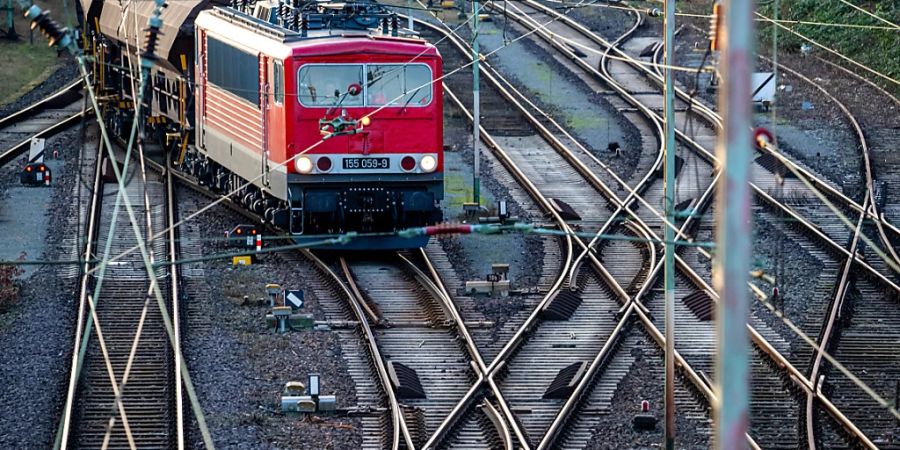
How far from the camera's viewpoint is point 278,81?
2197 centimetres

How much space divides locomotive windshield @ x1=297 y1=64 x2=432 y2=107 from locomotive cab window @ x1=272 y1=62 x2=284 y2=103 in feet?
0.86

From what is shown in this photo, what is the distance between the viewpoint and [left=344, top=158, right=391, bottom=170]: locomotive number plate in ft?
72.0

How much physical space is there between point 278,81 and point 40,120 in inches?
523

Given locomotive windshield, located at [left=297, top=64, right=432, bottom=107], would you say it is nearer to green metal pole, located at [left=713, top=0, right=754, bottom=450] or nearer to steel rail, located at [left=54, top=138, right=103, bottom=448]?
steel rail, located at [left=54, top=138, right=103, bottom=448]

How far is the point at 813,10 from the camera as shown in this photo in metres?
44.0

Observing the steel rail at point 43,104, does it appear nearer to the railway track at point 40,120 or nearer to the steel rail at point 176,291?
the railway track at point 40,120

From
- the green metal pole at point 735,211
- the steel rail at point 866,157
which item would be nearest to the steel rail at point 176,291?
the steel rail at point 866,157

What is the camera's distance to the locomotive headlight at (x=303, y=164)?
21789 millimetres

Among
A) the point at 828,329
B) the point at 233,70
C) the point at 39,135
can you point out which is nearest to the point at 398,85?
the point at 233,70

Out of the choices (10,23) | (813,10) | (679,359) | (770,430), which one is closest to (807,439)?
(770,430)

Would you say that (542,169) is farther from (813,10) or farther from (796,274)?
(813,10)

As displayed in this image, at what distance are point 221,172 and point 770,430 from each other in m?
12.4

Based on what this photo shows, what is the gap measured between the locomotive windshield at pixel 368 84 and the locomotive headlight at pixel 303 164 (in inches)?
27.6

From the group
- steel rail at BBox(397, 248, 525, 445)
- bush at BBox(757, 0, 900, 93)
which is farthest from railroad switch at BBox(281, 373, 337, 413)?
bush at BBox(757, 0, 900, 93)
